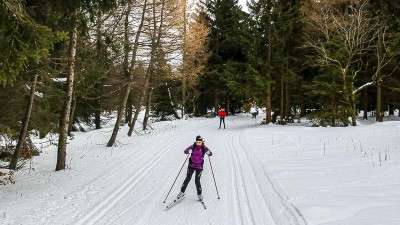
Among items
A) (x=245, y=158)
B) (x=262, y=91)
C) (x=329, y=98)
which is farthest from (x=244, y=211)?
(x=262, y=91)

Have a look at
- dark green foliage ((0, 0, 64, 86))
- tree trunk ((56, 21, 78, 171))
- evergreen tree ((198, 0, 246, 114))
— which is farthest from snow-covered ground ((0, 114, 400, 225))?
evergreen tree ((198, 0, 246, 114))

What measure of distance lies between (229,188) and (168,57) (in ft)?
50.2

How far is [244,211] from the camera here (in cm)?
753

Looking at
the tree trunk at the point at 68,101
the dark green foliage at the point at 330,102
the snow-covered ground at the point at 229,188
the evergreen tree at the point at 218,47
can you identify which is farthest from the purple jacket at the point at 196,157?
the evergreen tree at the point at 218,47

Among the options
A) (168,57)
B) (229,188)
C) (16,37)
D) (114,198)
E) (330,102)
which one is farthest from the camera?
(330,102)

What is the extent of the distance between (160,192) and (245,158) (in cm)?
567

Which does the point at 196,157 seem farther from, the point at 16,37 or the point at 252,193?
the point at 16,37

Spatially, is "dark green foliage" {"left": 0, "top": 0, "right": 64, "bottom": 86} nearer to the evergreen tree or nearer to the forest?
the forest

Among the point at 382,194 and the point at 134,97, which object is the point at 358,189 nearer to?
the point at 382,194

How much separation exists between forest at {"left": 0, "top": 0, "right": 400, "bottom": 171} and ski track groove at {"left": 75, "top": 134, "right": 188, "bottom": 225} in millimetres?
3262

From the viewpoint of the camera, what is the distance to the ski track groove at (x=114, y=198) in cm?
717

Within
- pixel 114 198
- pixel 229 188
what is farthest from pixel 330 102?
pixel 114 198

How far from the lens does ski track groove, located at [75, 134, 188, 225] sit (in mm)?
7168

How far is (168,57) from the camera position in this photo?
2319 cm
